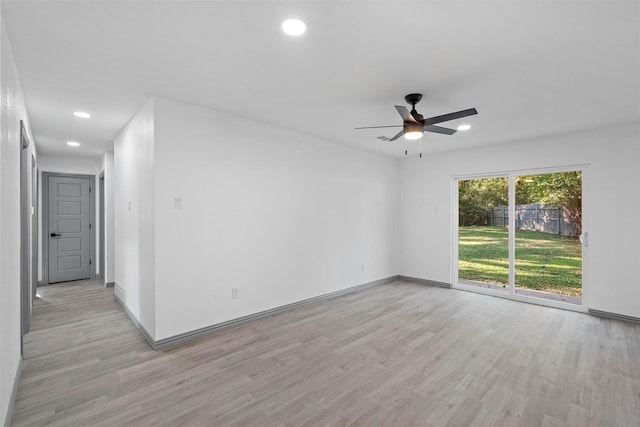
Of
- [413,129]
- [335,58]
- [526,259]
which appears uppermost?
[335,58]

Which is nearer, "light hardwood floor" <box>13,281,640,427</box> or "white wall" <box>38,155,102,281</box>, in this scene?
"light hardwood floor" <box>13,281,640,427</box>

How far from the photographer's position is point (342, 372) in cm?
263

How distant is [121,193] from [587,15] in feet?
17.3

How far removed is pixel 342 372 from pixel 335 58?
259 cm

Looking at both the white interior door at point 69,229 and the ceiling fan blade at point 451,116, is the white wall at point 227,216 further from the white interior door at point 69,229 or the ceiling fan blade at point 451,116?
the white interior door at point 69,229

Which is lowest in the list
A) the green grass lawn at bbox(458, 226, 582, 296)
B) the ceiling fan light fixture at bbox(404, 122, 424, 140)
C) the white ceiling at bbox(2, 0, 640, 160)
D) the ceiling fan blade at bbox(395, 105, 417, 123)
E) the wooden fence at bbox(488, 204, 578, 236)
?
the green grass lawn at bbox(458, 226, 582, 296)

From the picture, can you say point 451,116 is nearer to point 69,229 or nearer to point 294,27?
point 294,27

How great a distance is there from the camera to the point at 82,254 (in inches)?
245

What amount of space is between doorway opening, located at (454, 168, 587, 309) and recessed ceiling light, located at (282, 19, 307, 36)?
451 centimetres

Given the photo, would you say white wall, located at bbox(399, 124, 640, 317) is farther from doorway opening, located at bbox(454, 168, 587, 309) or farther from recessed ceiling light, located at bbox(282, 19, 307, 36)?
recessed ceiling light, located at bbox(282, 19, 307, 36)

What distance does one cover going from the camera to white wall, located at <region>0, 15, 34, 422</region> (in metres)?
1.83

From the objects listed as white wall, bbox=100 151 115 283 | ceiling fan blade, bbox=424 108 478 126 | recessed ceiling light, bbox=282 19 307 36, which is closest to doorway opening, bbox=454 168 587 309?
ceiling fan blade, bbox=424 108 478 126

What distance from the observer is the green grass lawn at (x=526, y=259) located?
453 cm

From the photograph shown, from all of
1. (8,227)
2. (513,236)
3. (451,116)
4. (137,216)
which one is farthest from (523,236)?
(8,227)
